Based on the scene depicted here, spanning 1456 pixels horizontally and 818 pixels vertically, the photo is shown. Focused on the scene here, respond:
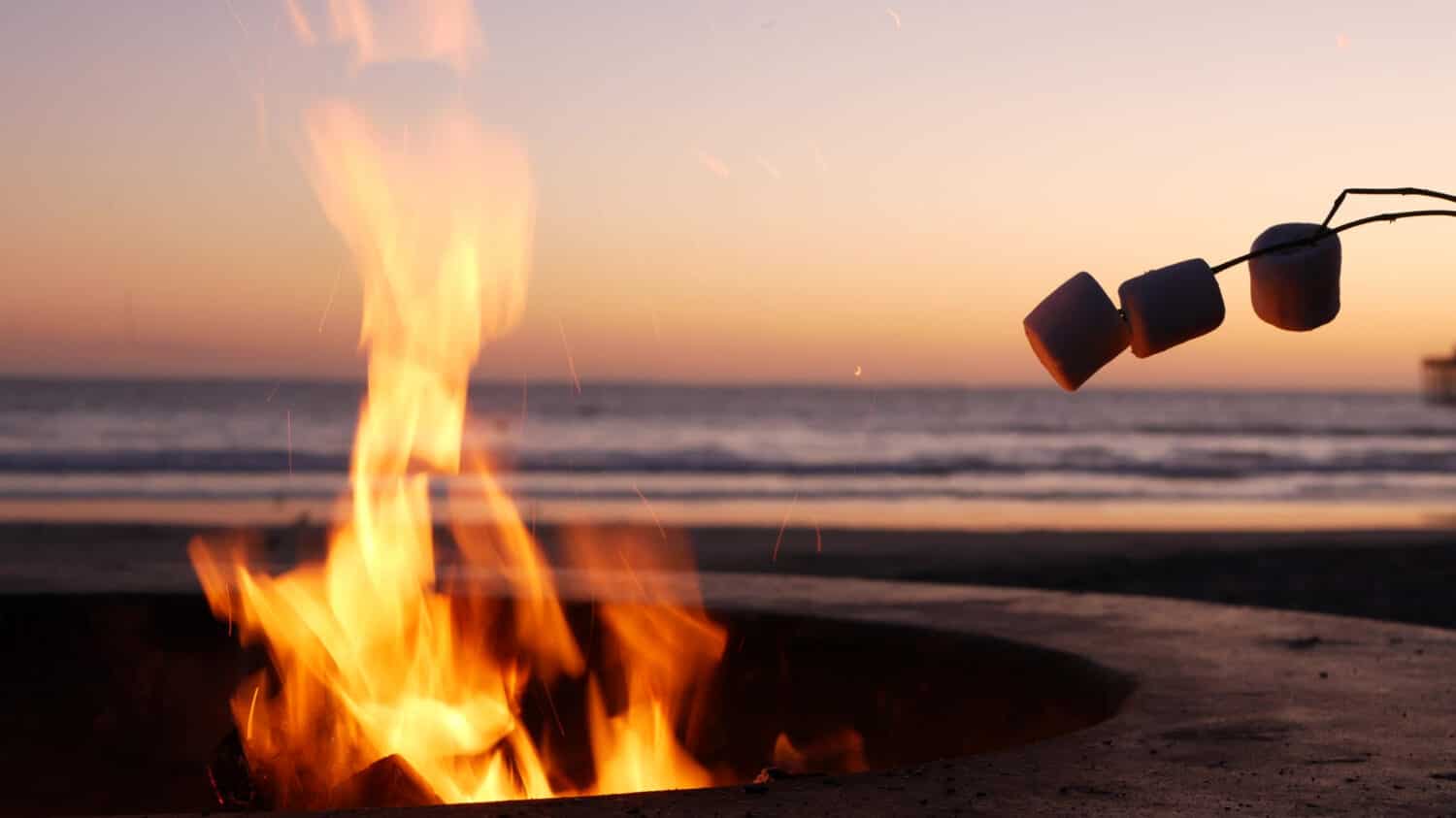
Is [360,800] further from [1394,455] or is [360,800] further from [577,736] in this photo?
[1394,455]

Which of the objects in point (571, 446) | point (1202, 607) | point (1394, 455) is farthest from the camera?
point (571, 446)

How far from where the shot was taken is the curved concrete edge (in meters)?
2.52

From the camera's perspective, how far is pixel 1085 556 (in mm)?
13062

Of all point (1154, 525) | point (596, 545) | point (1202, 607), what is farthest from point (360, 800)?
point (1154, 525)

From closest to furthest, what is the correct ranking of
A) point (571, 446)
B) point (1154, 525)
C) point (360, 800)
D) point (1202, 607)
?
point (360, 800) < point (1202, 607) < point (1154, 525) < point (571, 446)

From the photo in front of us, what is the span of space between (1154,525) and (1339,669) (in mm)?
13819

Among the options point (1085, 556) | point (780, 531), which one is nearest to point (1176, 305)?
point (1085, 556)

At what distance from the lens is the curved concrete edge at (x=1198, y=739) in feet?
8.28

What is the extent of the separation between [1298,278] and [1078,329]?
222mm

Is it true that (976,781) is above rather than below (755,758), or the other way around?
above

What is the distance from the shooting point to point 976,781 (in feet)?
8.85

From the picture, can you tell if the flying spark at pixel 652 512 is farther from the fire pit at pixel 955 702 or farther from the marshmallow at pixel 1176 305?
the marshmallow at pixel 1176 305

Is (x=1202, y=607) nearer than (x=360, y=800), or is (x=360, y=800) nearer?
(x=360, y=800)

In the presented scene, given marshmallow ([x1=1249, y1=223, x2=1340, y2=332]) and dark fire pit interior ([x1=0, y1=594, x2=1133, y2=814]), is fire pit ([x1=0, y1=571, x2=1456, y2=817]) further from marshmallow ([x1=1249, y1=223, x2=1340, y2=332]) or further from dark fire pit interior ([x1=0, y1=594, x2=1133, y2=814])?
marshmallow ([x1=1249, y1=223, x2=1340, y2=332])
